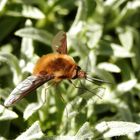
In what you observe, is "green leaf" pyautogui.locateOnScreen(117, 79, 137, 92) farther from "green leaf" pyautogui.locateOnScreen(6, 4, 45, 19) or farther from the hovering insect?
"green leaf" pyautogui.locateOnScreen(6, 4, 45, 19)

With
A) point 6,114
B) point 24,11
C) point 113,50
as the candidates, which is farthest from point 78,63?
point 6,114

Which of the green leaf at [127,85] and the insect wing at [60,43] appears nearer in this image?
the insect wing at [60,43]

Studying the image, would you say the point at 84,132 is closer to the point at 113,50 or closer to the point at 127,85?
the point at 127,85

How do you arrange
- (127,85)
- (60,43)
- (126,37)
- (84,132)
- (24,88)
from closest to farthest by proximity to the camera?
(24,88), (84,132), (60,43), (127,85), (126,37)

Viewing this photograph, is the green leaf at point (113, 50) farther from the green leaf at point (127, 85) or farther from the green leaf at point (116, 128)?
the green leaf at point (116, 128)

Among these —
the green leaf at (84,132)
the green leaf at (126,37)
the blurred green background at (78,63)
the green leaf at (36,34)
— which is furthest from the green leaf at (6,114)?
the green leaf at (126,37)

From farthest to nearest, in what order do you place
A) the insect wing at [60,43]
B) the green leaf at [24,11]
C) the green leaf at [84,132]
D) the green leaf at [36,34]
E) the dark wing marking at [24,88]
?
the green leaf at [24,11] < the green leaf at [36,34] < the insect wing at [60,43] < the green leaf at [84,132] < the dark wing marking at [24,88]
